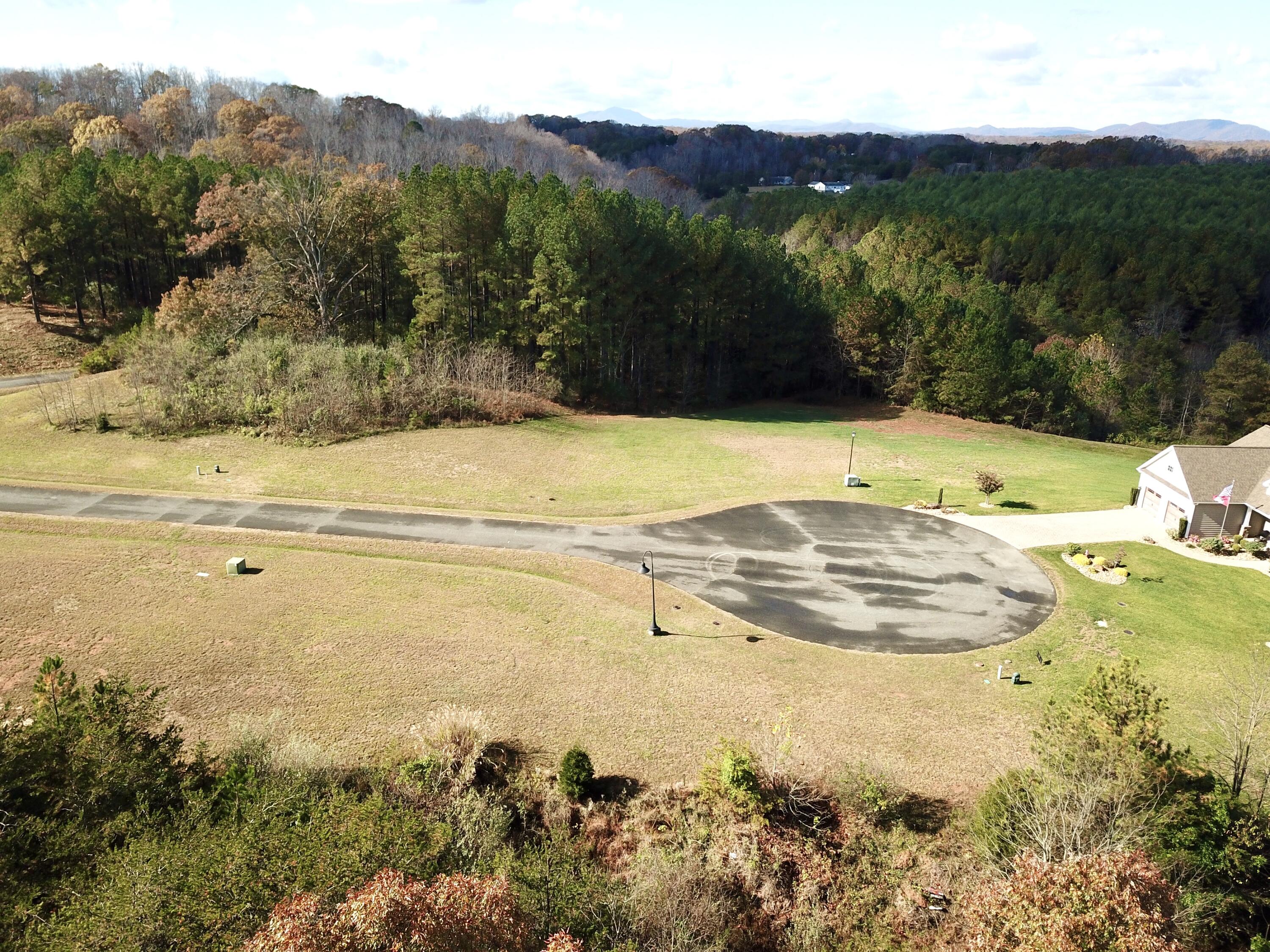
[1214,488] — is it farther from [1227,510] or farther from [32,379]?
[32,379]

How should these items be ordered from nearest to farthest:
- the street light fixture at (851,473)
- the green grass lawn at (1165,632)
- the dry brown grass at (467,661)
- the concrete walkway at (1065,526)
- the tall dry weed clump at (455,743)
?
the tall dry weed clump at (455,743)
the dry brown grass at (467,661)
the green grass lawn at (1165,632)
the concrete walkway at (1065,526)
the street light fixture at (851,473)

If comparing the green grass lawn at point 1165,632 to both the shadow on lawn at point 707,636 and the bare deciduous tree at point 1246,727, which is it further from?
the shadow on lawn at point 707,636

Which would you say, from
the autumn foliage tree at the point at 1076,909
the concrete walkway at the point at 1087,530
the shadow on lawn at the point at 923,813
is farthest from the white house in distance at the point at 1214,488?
the autumn foliage tree at the point at 1076,909

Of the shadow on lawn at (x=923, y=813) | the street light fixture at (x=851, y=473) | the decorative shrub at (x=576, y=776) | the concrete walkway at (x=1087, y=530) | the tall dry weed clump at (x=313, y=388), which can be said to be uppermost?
the tall dry weed clump at (x=313, y=388)

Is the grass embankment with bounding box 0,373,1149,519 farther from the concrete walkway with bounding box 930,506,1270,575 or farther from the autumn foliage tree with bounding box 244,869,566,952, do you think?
the autumn foliage tree with bounding box 244,869,566,952

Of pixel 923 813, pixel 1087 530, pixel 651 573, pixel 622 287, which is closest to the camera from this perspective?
pixel 923 813

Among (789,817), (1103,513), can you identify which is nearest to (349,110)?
(1103,513)

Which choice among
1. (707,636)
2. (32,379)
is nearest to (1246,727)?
(707,636)
